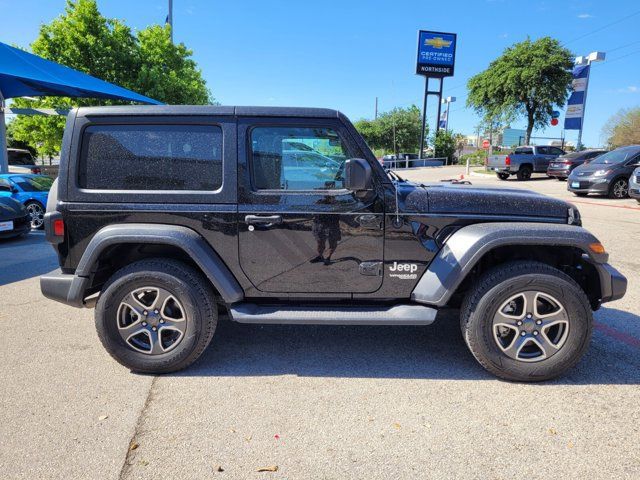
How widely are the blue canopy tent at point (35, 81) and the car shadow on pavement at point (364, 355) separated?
11759mm

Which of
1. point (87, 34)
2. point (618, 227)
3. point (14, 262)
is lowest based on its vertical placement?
point (14, 262)

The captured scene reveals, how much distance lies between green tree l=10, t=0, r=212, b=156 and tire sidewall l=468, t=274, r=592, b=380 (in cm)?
2187

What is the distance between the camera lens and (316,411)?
2.84m

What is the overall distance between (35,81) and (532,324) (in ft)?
45.6

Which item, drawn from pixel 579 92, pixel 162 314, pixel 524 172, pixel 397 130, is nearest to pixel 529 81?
pixel 579 92

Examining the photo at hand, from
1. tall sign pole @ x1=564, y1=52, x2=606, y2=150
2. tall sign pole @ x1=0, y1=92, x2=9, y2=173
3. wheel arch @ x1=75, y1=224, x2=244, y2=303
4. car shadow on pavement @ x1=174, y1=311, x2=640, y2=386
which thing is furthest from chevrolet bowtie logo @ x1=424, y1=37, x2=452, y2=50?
wheel arch @ x1=75, y1=224, x2=244, y2=303

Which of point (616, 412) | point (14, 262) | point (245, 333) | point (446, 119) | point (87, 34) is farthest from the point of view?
point (446, 119)

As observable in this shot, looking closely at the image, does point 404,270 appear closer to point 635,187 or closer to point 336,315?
point 336,315

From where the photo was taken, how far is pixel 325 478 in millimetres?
2252

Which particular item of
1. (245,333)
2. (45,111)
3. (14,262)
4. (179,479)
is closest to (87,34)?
(45,111)

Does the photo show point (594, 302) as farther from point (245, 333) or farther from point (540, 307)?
point (245, 333)

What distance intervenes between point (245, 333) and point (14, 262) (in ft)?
16.6

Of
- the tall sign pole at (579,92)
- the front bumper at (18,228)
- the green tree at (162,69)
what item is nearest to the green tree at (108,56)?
the green tree at (162,69)

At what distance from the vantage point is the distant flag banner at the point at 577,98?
27469 mm
